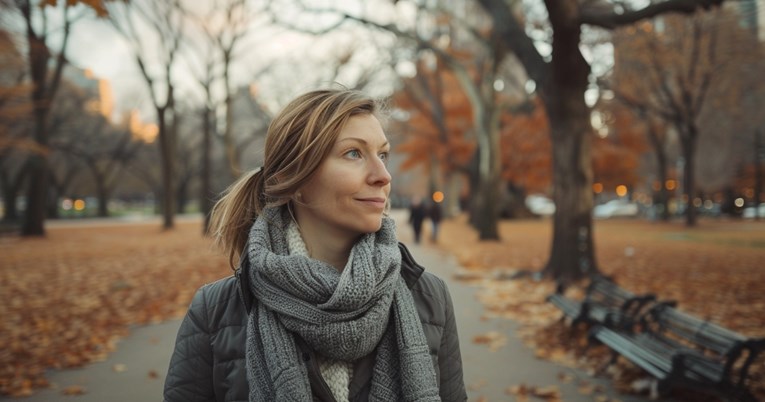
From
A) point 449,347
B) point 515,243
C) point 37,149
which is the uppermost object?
point 37,149

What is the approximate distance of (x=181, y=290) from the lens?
32.7 feet

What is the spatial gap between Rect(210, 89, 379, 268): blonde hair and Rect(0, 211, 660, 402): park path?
3.27 meters

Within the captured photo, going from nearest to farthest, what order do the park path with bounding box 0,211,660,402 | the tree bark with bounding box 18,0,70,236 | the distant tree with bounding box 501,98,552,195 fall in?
the park path with bounding box 0,211,660,402
the tree bark with bounding box 18,0,70,236
the distant tree with bounding box 501,98,552,195

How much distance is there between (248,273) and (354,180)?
0.48 m

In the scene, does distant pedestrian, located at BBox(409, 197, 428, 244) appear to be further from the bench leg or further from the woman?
the woman

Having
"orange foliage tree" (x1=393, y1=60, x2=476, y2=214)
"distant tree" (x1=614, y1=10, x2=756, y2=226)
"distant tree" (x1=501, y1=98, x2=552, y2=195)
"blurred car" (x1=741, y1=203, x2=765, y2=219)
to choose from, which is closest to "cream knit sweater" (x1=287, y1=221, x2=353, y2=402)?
"distant tree" (x1=614, y1=10, x2=756, y2=226)

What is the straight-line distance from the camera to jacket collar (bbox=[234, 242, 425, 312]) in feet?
5.95

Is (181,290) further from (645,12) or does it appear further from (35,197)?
(35,197)

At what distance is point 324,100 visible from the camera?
183 centimetres

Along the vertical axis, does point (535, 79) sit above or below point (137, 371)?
above

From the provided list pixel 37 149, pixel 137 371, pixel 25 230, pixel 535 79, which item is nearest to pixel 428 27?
pixel 535 79

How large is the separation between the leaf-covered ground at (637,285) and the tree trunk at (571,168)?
0.61 m

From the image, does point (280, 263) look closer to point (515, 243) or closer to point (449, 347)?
point (449, 347)

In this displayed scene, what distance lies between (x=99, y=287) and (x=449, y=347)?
10.0 meters
